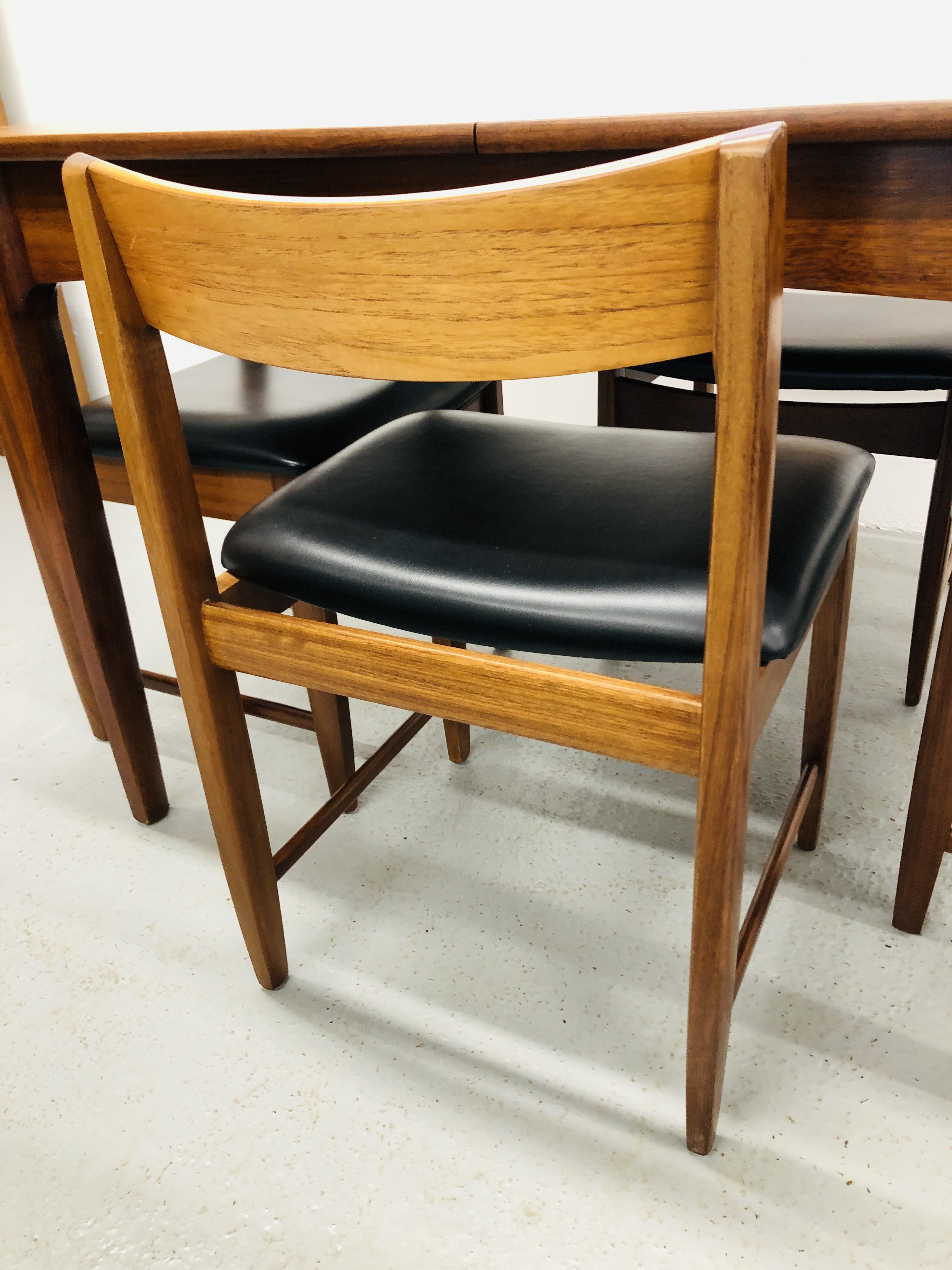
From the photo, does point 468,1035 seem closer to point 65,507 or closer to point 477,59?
point 65,507

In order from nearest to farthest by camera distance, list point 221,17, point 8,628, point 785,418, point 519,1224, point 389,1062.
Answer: point 519,1224, point 389,1062, point 785,418, point 8,628, point 221,17

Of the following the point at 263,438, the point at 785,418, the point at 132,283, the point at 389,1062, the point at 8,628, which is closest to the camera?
the point at 132,283

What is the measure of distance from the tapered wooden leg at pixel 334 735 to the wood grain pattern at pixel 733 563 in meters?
0.55

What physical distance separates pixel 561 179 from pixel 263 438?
644mm

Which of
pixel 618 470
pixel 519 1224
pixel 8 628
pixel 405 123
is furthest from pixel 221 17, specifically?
pixel 519 1224

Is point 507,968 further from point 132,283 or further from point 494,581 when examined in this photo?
point 132,283

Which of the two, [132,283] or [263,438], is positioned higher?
[132,283]

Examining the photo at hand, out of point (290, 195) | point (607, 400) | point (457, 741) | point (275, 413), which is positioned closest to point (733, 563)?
point (290, 195)

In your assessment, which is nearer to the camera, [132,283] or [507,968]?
[132,283]

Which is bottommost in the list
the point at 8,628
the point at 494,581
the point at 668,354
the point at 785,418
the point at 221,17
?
the point at 8,628

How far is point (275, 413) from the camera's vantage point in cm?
113

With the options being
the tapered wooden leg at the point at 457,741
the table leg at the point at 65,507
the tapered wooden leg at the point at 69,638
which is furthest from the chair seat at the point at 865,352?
the tapered wooden leg at the point at 69,638

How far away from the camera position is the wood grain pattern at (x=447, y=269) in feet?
1.67

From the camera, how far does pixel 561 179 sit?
0.50 m
